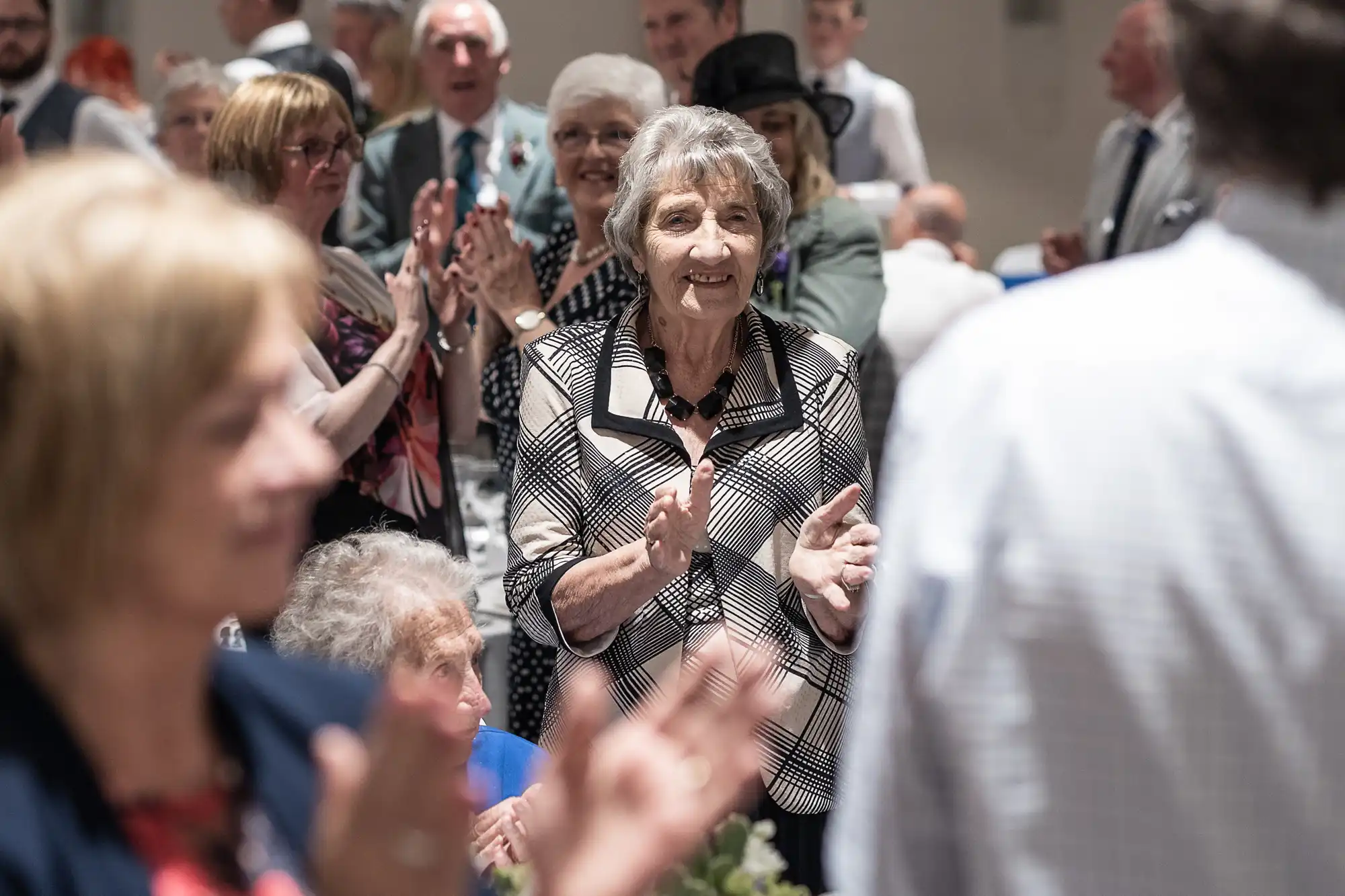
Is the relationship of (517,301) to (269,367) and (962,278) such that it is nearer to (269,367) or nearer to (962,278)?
(962,278)

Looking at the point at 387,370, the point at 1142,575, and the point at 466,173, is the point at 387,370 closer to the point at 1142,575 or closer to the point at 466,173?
the point at 466,173

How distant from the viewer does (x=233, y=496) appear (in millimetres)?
964

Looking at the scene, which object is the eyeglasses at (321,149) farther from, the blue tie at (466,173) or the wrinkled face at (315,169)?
the blue tie at (466,173)

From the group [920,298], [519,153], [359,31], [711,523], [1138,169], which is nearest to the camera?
[711,523]

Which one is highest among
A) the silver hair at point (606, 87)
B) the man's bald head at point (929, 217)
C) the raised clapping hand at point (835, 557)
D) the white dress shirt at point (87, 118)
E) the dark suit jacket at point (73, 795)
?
the dark suit jacket at point (73, 795)

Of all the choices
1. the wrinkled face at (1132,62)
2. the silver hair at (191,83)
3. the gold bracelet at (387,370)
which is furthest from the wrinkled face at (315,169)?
the wrinkled face at (1132,62)

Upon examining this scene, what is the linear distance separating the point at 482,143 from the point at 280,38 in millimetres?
1926

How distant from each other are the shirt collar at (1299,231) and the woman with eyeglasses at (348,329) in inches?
82.8

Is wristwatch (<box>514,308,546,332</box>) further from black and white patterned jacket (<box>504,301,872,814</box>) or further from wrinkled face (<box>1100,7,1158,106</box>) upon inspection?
wrinkled face (<box>1100,7,1158,106</box>)

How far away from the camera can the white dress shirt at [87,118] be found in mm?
4641

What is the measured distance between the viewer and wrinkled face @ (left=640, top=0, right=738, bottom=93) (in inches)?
179

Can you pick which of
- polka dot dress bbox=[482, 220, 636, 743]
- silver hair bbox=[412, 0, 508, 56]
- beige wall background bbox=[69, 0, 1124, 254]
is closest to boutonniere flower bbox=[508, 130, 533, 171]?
silver hair bbox=[412, 0, 508, 56]

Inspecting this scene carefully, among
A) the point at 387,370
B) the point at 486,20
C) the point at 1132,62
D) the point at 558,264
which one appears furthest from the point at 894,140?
the point at 387,370

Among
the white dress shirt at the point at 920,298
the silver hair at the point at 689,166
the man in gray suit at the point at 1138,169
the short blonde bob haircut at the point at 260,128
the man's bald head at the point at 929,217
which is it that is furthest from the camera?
the man's bald head at the point at 929,217
